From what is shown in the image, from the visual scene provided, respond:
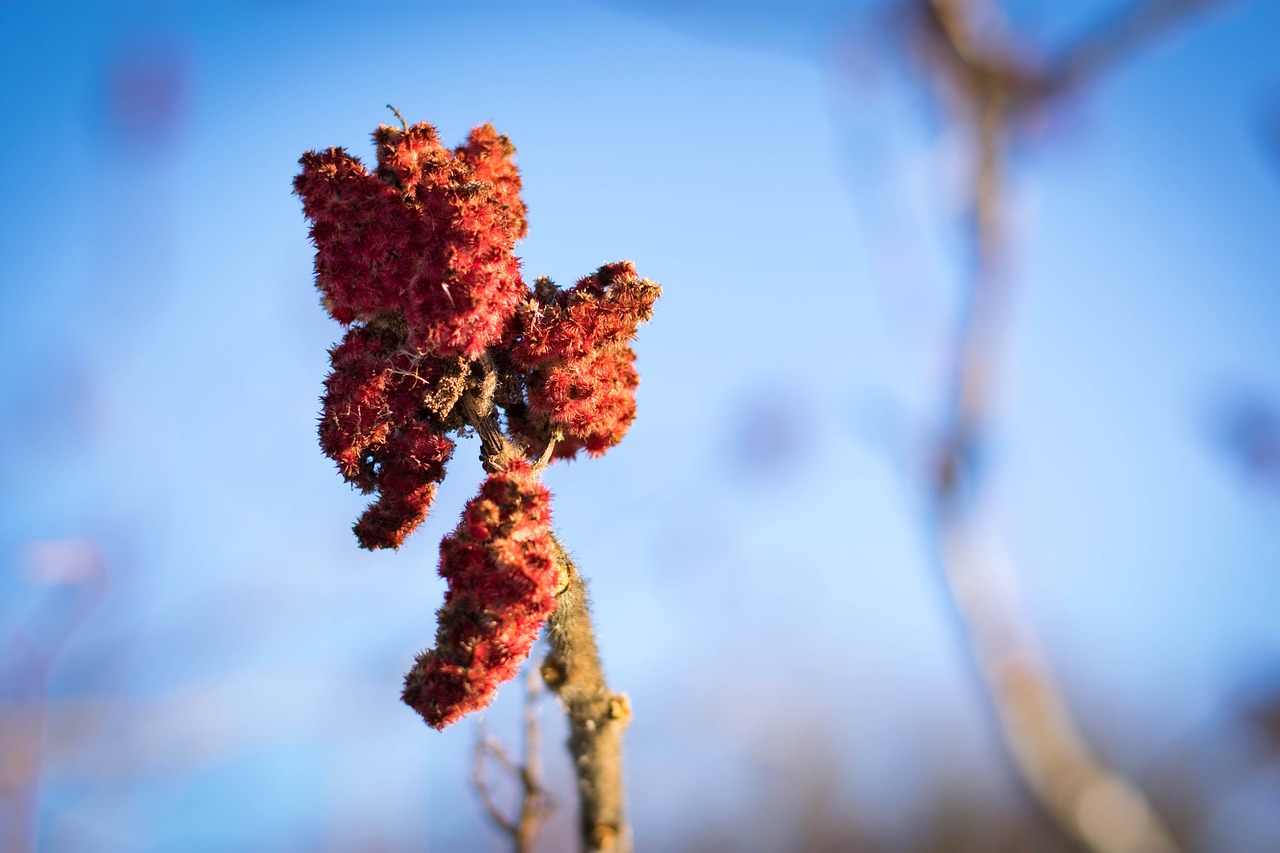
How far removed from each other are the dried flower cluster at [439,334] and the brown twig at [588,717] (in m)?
0.21

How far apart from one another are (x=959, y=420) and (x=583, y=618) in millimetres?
2142

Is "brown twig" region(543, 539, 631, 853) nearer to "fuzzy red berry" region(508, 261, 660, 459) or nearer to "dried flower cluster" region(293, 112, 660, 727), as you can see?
"dried flower cluster" region(293, 112, 660, 727)

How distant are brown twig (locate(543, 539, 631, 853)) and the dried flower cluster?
0.21 m

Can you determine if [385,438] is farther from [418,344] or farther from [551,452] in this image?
[551,452]

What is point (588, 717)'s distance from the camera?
3555 millimetres

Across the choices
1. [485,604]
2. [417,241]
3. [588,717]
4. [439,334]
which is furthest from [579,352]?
[588,717]

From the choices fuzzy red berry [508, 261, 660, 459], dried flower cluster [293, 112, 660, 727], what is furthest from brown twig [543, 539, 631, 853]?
fuzzy red berry [508, 261, 660, 459]

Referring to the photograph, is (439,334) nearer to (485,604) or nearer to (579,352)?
(579,352)

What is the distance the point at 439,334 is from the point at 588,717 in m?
1.49

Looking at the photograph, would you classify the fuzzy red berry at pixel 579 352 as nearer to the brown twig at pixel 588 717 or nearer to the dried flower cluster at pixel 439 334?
the dried flower cluster at pixel 439 334

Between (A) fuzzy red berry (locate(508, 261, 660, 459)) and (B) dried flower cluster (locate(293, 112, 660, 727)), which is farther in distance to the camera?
(A) fuzzy red berry (locate(508, 261, 660, 459))

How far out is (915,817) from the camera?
26844 mm

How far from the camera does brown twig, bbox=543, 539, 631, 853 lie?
3533mm

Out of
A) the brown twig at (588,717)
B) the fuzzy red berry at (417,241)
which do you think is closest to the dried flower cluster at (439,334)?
the fuzzy red berry at (417,241)
